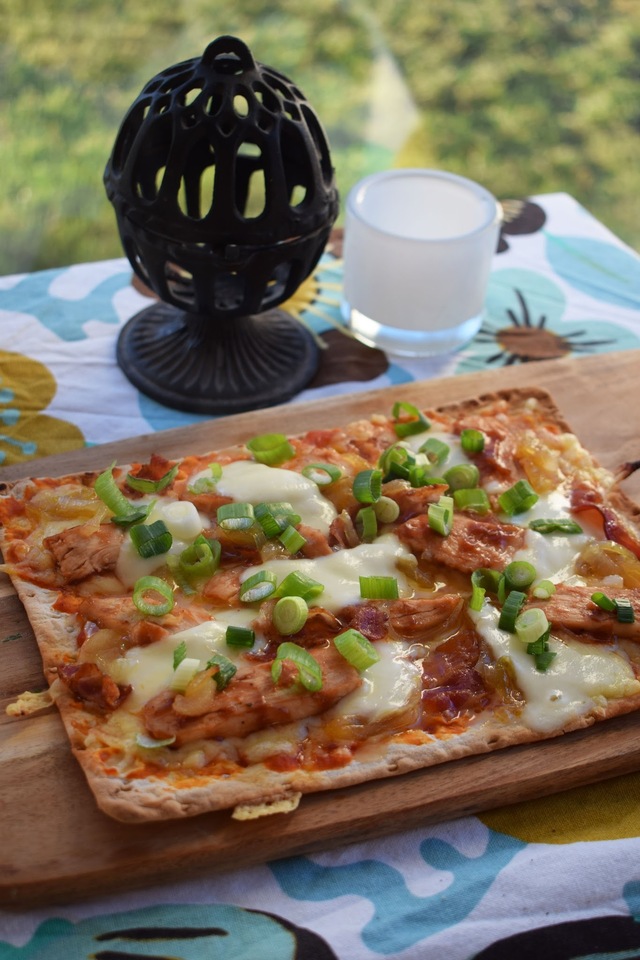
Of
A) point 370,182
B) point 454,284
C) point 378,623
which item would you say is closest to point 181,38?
point 370,182

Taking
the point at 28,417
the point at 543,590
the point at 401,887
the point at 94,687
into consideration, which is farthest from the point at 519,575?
the point at 28,417

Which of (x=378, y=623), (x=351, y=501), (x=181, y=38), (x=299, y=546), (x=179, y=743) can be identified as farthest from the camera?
(x=181, y=38)

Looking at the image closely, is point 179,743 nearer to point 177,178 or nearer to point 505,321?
point 177,178

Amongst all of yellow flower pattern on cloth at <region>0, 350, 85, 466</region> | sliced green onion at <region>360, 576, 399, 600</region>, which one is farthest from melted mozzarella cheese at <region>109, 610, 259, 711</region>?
yellow flower pattern on cloth at <region>0, 350, 85, 466</region>

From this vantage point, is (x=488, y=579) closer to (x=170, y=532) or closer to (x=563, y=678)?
(x=563, y=678)

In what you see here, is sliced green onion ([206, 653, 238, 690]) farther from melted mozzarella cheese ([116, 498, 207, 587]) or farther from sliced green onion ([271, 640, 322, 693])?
melted mozzarella cheese ([116, 498, 207, 587])

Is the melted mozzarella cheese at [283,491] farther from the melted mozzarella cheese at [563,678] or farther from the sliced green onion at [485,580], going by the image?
the melted mozzarella cheese at [563,678]

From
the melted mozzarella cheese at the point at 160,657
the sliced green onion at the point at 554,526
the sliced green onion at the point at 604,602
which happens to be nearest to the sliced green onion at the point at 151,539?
the melted mozzarella cheese at the point at 160,657
